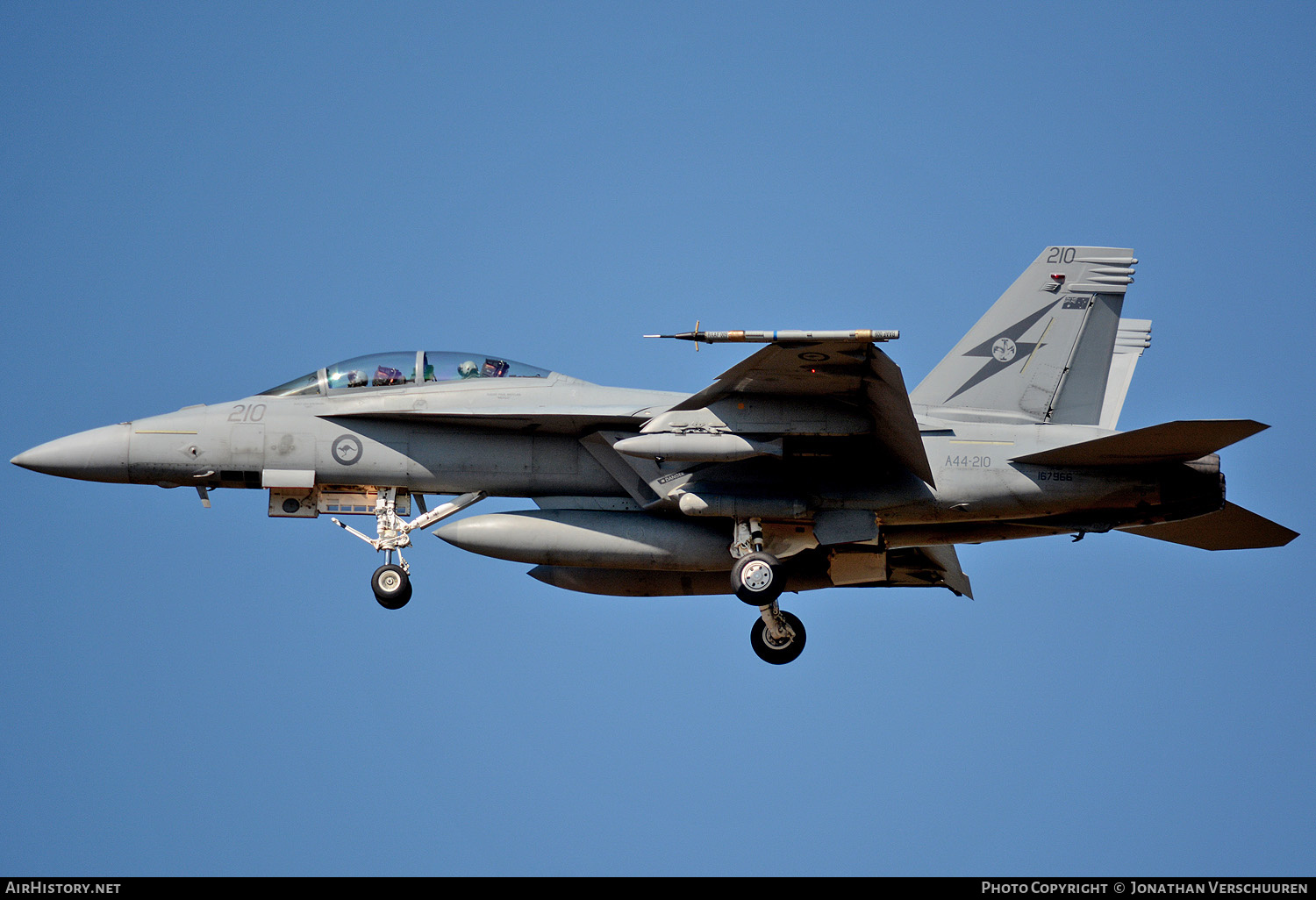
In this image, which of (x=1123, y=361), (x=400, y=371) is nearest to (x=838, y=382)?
(x=400, y=371)

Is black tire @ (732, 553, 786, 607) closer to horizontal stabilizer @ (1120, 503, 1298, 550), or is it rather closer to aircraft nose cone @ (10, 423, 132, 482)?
horizontal stabilizer @ (1120, 503, 1298, 550)

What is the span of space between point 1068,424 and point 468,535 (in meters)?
6.93

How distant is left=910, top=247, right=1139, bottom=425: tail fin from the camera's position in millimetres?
17656

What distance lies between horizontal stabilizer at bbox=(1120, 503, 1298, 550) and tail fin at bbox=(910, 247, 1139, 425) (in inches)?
69.4

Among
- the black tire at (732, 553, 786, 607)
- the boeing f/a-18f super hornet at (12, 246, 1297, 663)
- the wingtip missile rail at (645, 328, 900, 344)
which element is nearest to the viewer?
the wingtip missile rail at (645, 328, 900, 344)

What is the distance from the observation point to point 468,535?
16812mm

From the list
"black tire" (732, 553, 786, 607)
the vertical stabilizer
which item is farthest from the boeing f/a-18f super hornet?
the vertical stabilizer

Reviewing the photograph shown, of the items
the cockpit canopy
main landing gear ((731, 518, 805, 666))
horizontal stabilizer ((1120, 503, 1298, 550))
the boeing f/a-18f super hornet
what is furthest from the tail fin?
the cockpit canopy

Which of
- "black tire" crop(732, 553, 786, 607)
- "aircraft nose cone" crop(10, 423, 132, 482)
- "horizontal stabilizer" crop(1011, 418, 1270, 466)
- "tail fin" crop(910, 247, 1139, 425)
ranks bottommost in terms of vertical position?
"black tire" crop(732, 553, 786, 607)

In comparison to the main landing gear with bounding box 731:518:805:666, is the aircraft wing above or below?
above

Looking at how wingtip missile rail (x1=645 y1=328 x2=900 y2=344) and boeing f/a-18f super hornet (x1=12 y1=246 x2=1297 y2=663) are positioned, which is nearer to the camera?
wingtip missile rail (x1=645 y1=328 x2=900 y2=344)

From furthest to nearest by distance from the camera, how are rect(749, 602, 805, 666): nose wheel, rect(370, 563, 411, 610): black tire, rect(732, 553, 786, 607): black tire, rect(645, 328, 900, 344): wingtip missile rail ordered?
1. rect(749, 602, 805, 666): nose wheel
2. rect(370, 563, 411, 610): black tire
3. rect(732, 553, 786, 607): black tire
4. rect(645, 328, 900, 344): wingtip missile rail

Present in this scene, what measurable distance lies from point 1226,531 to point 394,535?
9946 millimetres
